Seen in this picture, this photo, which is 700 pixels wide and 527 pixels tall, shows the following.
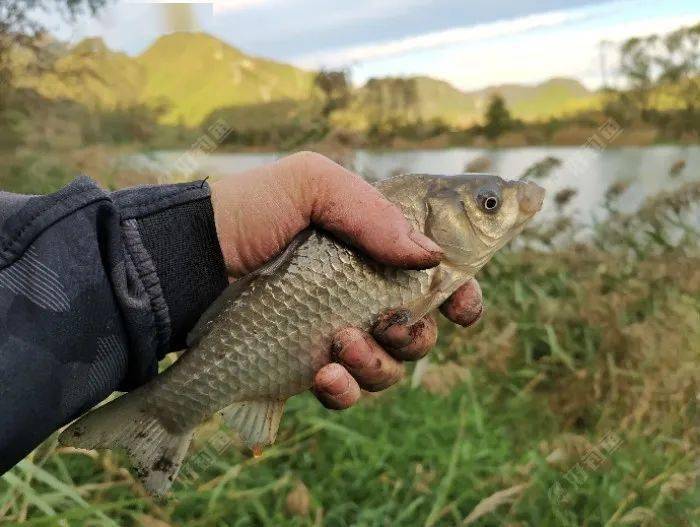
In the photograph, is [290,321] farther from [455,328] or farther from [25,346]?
[455,328]

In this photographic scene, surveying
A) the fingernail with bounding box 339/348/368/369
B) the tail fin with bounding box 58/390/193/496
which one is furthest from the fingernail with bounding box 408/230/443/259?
the tail fin with bounding box 58/390/193/496

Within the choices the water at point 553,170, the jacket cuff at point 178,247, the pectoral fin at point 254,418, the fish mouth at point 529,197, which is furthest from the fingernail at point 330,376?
the water at point 553,170

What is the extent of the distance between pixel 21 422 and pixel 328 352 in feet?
1.96

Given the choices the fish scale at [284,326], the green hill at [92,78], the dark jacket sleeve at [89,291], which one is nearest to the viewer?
the dark jacket sleeve at [89,291]

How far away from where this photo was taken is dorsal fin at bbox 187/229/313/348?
5.06 ft

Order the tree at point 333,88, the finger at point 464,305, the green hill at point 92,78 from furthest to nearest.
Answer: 1. the green hill at point 92,78
2. the tree at point 333,88
3. the finger at point 464,305

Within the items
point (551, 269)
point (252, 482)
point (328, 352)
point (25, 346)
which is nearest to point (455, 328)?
point (551, 269)

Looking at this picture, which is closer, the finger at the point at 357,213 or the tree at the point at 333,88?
the finger at the point at 357,213

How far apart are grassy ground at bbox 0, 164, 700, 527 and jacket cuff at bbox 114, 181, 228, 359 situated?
634 mm

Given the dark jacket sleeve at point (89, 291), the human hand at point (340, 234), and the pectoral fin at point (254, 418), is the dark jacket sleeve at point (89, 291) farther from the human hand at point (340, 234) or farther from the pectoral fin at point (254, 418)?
the pectoral fin at point (254, 418)

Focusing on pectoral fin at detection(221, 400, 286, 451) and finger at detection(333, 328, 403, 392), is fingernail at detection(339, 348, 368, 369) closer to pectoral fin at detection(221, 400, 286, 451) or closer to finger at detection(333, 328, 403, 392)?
finger at detection(333, 328, 403, 392)

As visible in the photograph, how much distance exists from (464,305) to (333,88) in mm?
2672

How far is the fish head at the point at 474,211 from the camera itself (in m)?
1.63

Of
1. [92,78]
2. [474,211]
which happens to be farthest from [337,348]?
[92,78]
